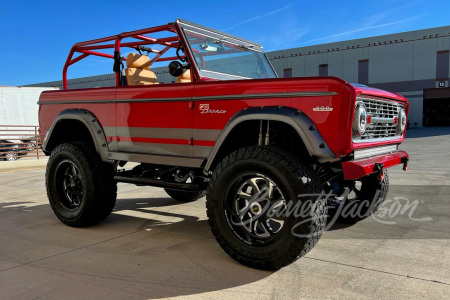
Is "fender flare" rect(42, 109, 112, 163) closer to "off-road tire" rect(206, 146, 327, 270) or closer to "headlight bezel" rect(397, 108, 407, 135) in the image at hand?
"off-road tire" rect(206, 146, 327, 270)

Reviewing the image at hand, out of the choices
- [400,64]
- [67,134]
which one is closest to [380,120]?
[67,134]

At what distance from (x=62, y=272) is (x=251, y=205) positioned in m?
1.61

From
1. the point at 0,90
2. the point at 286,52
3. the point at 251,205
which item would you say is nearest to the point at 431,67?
the point at 286,52

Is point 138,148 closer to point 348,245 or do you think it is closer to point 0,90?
point 348,245

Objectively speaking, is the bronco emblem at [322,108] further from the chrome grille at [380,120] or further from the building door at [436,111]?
the building door at [436,111]

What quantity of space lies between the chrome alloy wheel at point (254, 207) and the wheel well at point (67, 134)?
2.26 m

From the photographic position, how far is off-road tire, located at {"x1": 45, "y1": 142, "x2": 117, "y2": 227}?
158 inches

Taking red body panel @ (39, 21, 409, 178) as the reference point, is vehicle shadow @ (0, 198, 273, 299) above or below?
below

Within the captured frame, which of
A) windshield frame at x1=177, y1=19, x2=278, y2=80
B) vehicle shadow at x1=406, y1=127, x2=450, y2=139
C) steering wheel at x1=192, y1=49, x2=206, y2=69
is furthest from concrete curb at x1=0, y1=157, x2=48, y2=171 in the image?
vehicle shadow at x1=406, y1=127, x2=450, y2=139

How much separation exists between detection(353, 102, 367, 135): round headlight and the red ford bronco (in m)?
0.02

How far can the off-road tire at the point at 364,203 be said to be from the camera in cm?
405

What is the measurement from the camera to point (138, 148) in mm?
3730

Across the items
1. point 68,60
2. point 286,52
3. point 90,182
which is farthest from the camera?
point 286,52

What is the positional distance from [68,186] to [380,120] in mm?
3532
